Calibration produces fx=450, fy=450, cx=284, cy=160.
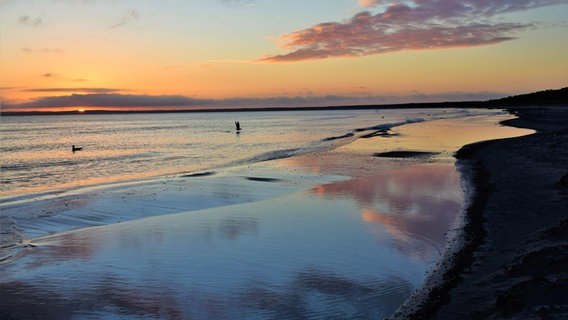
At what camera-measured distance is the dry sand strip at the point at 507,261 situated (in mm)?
6128

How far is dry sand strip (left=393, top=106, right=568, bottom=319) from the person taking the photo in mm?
6128

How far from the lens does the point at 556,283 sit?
20.8ft

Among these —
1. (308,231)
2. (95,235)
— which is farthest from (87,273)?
(308,231)

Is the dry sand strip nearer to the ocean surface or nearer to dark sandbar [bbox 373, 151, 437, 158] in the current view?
the ocean surface

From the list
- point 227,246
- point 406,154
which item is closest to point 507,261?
point 227,246

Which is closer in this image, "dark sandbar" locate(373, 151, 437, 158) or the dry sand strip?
the dry sand strip

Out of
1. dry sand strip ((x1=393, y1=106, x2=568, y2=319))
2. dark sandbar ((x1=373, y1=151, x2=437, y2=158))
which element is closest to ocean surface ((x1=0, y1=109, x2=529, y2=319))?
dry sand strip ((x1=393, y1=106, x2=568, y2=319))

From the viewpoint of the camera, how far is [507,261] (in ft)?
26.5

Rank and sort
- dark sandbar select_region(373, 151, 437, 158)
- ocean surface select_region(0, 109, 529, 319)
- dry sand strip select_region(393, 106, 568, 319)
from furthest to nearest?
dark sandbar select_region(373, 151, 437, 158)
ocean surface select_region(0, 109, 529, 319)
dry sand strip select_region(393, 106, 568, 319)

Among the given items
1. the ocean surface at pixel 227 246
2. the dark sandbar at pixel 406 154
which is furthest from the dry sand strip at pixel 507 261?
the dark sandbar at pixel 406 154

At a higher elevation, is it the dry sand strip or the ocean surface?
the dry sand strip

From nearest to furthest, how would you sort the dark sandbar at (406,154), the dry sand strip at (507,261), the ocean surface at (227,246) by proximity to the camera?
1. the dry sand strip at (507,261)
2. the ocean surface at (227,246)
3. the dark sandbar at (406,154)

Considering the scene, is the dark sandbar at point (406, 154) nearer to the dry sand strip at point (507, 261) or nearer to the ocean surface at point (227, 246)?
the ocean surface at point (227, 246)

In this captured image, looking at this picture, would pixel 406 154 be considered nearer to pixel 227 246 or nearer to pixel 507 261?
pixel 227 246
